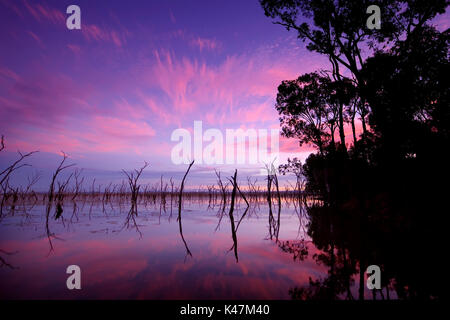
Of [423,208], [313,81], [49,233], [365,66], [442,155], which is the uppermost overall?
[313,81]

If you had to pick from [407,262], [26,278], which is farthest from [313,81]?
[26,278]

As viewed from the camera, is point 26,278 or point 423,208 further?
point 423,208

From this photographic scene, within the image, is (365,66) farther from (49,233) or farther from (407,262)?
(49,233)

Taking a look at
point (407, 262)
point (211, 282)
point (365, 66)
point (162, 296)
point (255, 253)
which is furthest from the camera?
point (365, 66)

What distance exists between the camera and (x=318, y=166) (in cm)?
3122

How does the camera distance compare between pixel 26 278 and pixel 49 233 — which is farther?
pixel 49 233

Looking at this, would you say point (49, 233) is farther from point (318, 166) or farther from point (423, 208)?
point (318, 166)

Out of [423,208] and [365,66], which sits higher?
[365,66]

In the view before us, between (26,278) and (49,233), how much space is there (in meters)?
6.03
